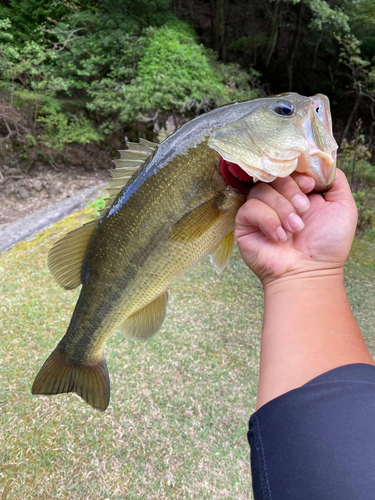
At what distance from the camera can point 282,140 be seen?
1086mm

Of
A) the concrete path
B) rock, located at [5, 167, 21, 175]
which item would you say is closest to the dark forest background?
rock, located at [5, 167, 21, 175]

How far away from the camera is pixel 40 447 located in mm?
2447

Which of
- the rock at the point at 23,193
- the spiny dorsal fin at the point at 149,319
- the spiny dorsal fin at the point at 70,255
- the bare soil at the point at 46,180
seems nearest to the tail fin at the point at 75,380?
the spiny dorsal fin at the point at 149,319

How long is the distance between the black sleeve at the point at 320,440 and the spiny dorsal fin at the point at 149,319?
0.74 m

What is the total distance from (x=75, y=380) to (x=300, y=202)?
124cm

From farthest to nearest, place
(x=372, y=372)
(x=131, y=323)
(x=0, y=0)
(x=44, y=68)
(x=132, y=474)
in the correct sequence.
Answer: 1. (x=0, y=0)
2. (x=44, y=68)
3. (x=132, y=474)
4. (x=131, y=323)
5. (x=372, y=372)

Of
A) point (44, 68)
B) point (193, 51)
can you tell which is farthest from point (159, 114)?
point (44, 68)

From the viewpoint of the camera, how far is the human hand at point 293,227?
112 cm

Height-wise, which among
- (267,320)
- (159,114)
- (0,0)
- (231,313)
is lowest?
(231,313)

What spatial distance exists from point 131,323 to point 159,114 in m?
5.87

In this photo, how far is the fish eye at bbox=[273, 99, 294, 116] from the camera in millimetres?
1118

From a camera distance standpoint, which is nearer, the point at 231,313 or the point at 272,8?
the point at 231,313

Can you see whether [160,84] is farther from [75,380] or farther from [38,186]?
[75,380]

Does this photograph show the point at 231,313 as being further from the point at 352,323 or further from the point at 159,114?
the point at 159,114
